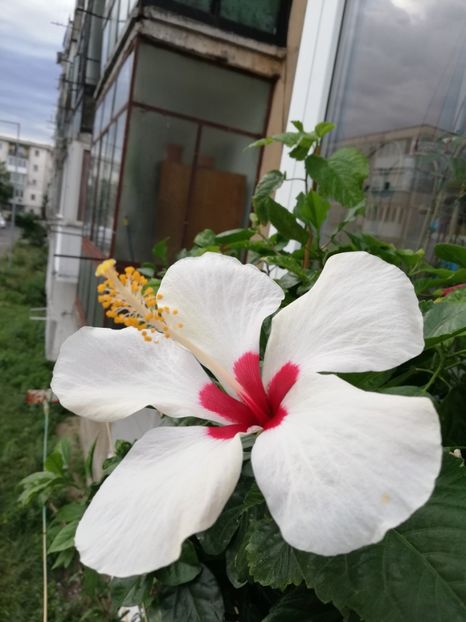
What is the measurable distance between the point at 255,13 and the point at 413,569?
4.05 m

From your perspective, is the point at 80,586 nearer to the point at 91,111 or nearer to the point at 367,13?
the point at 367,13

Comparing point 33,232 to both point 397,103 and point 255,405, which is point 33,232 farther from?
point 255,405

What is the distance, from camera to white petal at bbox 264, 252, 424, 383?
15.4 inches

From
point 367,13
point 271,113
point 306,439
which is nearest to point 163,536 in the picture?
point 306,439

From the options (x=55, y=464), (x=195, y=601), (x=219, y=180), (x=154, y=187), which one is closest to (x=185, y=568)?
(x=195, y=601)

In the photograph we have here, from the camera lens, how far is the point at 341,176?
92 cm

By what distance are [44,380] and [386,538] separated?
6.40 meters

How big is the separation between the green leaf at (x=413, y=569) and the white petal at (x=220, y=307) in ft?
0.64

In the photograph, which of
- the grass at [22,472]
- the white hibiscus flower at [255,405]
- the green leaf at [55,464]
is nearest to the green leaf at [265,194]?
the white hibiscus flower at [255,405]

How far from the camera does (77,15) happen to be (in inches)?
396

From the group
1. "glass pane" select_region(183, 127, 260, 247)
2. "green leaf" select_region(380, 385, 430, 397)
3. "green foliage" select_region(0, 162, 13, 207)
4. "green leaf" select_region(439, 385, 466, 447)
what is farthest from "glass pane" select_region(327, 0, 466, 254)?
"green foliage" select_region(0, 162, 13, 207)

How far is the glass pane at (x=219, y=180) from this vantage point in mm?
4133

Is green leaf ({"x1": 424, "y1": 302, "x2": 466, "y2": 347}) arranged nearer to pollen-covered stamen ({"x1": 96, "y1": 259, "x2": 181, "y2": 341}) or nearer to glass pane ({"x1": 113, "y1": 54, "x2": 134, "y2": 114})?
pollen-covered stamen ({"x1": 96, "y1": 259, "x2": 181, "y2": 341})

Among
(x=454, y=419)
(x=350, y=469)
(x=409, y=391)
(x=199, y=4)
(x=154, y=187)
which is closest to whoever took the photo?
(x=350, y=469)
